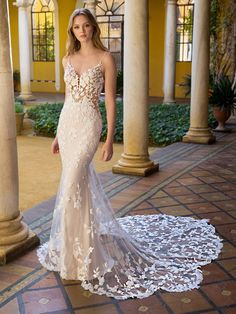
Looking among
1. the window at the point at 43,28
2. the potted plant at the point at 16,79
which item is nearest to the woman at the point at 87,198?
the potted plant at the point at 16,79

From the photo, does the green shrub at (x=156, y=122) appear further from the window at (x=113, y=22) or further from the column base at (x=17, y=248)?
the window at (x=113, y=22)

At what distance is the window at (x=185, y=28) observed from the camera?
55.8 feet

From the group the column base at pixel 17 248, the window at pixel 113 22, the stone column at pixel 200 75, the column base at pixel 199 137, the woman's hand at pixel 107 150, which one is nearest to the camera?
the woman's hand at pixel 107 150

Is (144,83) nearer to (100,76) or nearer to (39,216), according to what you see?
(39,216)

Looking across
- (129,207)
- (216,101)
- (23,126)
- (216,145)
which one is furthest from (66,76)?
(23,126)

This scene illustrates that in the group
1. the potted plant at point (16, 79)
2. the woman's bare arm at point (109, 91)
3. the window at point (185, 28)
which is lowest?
the potted plant at point (16, 79)

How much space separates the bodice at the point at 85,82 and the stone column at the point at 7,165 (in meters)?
0.50

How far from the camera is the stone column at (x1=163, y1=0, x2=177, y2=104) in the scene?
1372cm

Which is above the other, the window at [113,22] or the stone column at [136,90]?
the window at [113,22]

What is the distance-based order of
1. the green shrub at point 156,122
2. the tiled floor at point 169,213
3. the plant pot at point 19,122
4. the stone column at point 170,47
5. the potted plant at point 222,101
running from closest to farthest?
1. the tiled floor at point 169,213
2. the green shrub at point 156,122
3. the potted plant at point 222,101
4. the plant pot at point 19,122
5. the stone column at point 170,47

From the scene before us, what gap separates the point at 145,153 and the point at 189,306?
3.19m

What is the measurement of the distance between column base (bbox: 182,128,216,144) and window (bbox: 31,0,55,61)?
13.4m

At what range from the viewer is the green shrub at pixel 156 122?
28.2 feet

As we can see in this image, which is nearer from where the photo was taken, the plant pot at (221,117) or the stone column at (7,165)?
the stone column at (7,165)
